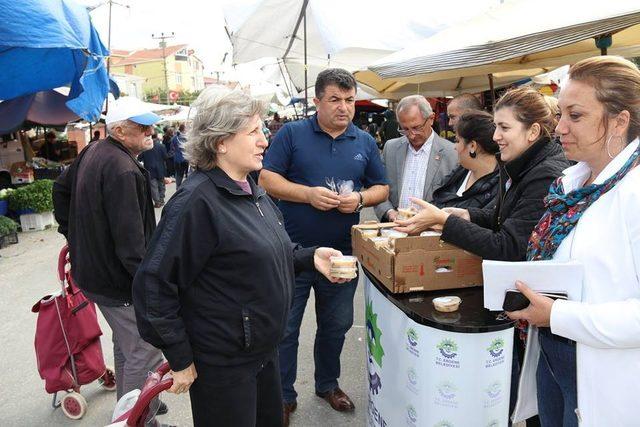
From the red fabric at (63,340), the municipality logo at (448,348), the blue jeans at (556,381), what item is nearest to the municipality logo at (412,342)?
the municipality logo at (448,348)

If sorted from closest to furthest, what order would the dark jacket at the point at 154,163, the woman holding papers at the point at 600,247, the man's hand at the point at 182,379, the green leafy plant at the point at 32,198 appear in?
the woman holding papers at the point at 600,247, the man's hand at the point at 182,379, the green leafy plant at the point at 32,198, the dark jacket at the point at 154,163

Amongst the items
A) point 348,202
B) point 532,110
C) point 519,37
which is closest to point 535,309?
point 532,110

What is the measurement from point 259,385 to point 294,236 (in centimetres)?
120

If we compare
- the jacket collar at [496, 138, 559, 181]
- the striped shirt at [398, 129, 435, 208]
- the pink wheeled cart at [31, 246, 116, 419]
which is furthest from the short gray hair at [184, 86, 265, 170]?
the striped shirt at [398, 129, 435, 208]

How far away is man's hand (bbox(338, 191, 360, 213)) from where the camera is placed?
3.03m

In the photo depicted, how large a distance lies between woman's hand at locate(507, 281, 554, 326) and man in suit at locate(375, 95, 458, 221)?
1949 mm

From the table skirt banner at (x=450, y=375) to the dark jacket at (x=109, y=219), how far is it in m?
1.53

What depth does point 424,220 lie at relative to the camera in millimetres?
2291

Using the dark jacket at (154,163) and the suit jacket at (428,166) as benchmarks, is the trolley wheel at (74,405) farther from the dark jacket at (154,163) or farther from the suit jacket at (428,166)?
the dark jacket at (154,163)

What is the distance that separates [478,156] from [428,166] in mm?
1092

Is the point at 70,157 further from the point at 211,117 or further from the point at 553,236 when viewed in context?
the point at 553,236

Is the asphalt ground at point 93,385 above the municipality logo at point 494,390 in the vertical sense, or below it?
below

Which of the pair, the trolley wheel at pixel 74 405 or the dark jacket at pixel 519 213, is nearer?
the dark jacket at pixel 519 213

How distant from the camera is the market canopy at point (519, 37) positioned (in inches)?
115
